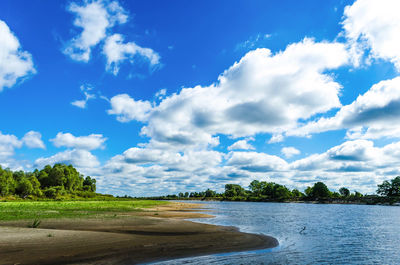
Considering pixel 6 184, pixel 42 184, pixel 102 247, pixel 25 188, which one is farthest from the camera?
pixel 42 184

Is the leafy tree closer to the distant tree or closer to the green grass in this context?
the distant tree

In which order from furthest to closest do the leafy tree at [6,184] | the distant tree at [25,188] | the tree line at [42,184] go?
the distant tree at [25,188], the tree line at [42,184], the leafy tree at [6,184]

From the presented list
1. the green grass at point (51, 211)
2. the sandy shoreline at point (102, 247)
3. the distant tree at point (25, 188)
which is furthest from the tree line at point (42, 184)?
the sandy shoreline at point (102, 247)

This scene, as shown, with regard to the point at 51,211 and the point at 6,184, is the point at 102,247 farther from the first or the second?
the point at 6,184

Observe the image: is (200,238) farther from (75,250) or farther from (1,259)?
(1,259)

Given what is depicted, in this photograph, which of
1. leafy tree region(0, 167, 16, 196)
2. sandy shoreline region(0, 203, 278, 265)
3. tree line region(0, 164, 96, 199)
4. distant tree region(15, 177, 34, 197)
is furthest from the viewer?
distant tree region(15, 177, 34, 197)

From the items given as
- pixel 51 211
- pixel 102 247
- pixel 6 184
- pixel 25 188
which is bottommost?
pixel 51 211

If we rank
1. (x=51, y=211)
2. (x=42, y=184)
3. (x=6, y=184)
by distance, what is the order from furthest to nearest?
1. (x=42, y=184)
2. (x=6, y=184)
3. (x=51, y=211)

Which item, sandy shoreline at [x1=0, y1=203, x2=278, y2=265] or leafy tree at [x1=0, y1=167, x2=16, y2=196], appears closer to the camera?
sandy shoreline at [x1=0, y1=203, x2=278, y2=265]

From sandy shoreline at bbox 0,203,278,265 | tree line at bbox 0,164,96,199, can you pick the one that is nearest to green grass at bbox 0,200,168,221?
sandy shoreline at bbox 0,203,278,265

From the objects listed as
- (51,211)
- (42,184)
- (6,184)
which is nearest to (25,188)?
(6,184)

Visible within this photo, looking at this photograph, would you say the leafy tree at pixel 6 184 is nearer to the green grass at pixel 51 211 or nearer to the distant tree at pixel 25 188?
the distant tree at pixel 25 188

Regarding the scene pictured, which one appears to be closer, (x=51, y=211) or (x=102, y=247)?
(x=102, y=247)

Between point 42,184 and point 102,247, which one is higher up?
point 42,184
